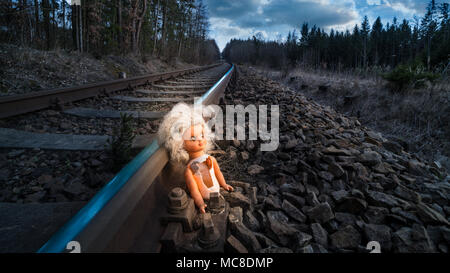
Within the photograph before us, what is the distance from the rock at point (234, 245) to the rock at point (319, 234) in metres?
0.42

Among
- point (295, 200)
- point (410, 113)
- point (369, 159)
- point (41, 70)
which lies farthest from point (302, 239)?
point (41, 70)

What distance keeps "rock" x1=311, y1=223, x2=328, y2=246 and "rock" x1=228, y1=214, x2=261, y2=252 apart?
1.11 feet

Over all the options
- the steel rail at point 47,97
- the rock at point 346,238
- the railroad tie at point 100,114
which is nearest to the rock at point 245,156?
the rock at point 346,238

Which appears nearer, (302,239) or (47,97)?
(302,239)

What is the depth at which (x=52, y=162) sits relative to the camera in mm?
1922

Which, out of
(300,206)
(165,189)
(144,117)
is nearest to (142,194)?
(165,189)

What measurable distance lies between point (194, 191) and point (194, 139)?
1.07 ft

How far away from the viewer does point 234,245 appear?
1130 millimetres

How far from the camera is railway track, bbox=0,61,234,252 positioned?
81 centimetres

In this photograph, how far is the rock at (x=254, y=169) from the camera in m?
1.97

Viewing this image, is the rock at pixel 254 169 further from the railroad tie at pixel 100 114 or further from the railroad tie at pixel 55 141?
the railroad tie at pixel 100 114

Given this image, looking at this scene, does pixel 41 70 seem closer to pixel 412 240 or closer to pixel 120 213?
pixel 120 213
